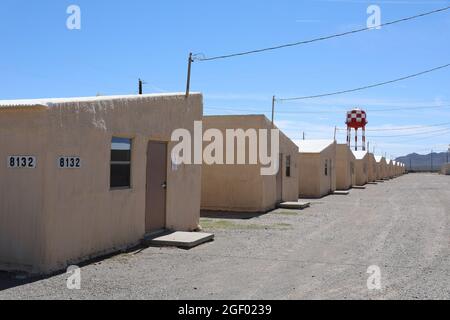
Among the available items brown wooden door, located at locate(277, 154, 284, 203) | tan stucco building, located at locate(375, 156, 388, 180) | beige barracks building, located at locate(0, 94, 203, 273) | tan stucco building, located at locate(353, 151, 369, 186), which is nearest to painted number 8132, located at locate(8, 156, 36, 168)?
beige barracks building, located at locate(0, 94, 203, 273)

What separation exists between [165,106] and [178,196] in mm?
2291

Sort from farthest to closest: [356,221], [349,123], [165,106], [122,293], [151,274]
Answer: [349,123]
[356,221]
[165,106]
[151,274]
[122,293]

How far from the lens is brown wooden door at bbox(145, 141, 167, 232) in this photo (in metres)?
11.1

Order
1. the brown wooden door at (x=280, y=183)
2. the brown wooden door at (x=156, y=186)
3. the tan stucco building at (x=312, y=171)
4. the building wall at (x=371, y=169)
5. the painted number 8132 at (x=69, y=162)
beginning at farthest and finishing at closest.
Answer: the building wall at (x=371, y=169), the tan stucco building at (x=312, y=171), the brown wooden door at (x=280, y=183), the brown wooden door at (x=156, y=186), the painted number 8132 at (x=69, y=162)

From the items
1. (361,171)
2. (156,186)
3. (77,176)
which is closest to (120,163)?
(77,176)

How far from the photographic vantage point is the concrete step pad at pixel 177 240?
10422 mm

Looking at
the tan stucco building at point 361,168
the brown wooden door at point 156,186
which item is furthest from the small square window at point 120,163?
the tan stucco building at point 361,168

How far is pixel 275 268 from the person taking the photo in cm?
857

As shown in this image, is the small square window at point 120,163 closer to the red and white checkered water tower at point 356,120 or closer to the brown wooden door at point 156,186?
the brown wooden door at point 156,186

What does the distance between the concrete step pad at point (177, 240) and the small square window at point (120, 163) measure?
1.32 metres

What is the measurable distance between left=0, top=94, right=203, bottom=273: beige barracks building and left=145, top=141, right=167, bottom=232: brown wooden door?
0.07ft

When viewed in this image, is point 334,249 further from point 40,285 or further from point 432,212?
Answer: point 432,212
